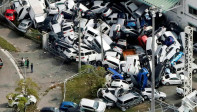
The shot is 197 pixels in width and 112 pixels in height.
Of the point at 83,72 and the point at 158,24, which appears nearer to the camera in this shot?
the point at 83,72

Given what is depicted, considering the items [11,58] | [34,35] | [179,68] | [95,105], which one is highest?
[34,35]

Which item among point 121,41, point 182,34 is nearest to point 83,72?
point 121,41

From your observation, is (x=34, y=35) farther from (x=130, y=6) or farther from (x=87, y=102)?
(x=87, y=102)

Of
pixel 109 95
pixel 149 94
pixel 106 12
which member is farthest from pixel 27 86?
pixel 106 12

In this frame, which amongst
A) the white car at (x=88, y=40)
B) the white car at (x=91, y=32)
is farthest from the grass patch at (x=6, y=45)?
the white car at (x=91, y=32)

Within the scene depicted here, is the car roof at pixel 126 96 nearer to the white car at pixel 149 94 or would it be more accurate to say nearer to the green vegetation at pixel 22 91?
the white car at pixel 149 94

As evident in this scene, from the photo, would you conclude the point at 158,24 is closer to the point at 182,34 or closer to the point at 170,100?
the point at 182,34
